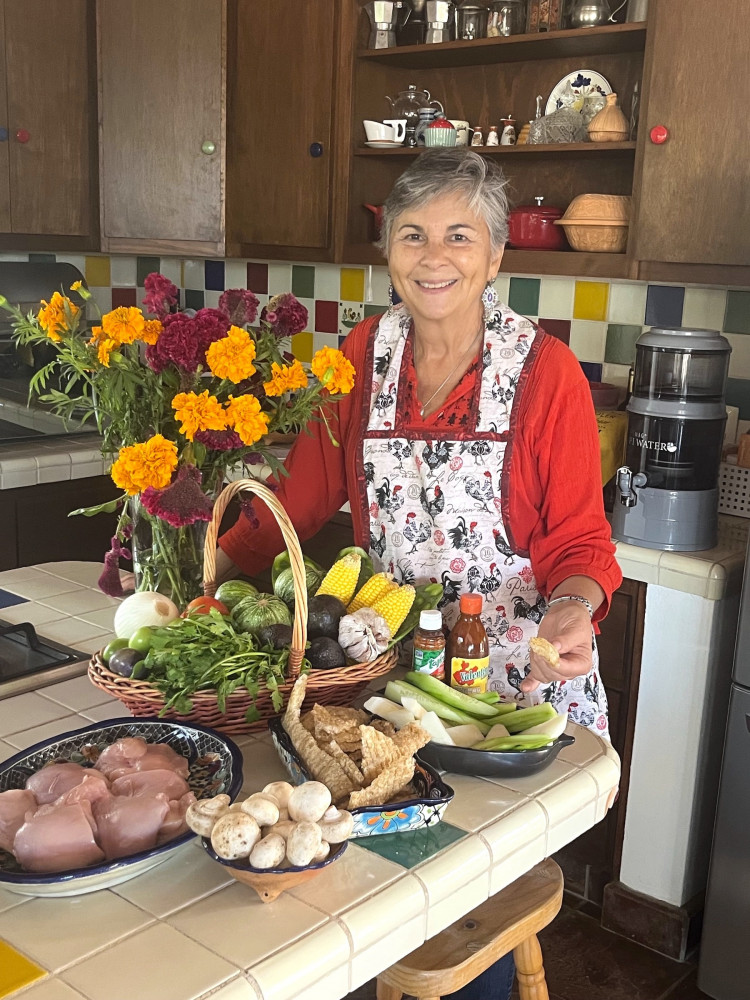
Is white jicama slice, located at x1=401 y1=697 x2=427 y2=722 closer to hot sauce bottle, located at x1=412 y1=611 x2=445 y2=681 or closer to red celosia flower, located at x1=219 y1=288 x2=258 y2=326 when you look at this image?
hot sauce bottle, located at x1=412 y1=611 x2=445 y2=681

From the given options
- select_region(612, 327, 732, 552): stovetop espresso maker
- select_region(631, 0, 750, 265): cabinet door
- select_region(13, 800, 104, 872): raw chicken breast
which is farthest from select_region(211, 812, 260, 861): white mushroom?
select_region(631, 0, 750, 265): cabinet door

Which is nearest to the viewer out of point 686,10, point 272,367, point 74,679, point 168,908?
point 168,908

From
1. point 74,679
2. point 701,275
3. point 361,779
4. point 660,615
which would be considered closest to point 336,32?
point 701,275

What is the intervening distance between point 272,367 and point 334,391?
89 millimetres

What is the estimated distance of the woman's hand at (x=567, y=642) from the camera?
130 centimetres

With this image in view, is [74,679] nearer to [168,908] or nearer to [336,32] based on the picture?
[168,908]

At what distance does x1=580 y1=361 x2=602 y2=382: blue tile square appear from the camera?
286 cm

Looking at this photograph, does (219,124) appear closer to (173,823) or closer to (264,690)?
(264,690)

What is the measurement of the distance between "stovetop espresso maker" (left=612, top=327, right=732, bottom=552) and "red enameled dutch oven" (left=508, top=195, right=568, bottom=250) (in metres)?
0.51

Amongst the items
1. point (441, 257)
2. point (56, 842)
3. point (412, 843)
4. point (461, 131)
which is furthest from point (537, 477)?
point (461, 131)

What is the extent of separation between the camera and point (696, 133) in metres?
2.25

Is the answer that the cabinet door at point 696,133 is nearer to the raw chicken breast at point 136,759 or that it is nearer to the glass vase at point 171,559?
the glass vase at point 171,559

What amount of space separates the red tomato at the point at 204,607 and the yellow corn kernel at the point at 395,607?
0.20 metres

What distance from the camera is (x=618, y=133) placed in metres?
2.53
